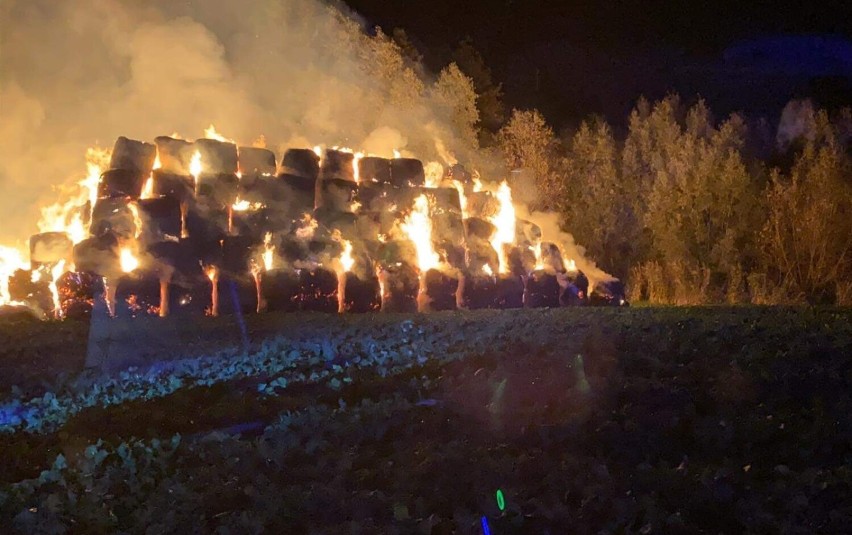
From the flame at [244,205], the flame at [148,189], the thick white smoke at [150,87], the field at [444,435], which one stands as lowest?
the field at [444,435]

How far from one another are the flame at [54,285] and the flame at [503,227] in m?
6.62

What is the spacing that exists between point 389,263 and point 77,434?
723cm

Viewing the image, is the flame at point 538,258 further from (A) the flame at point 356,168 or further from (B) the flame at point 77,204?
(B) the flame at point 77,204

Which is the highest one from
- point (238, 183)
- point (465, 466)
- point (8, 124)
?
point (8, 124)

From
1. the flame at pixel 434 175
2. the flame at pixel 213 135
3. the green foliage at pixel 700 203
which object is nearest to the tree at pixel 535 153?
the green foliage at pixel 700 203

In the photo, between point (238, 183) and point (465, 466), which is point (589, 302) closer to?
point (238, 183)

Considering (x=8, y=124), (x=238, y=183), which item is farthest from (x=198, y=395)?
(x=8, y=124)

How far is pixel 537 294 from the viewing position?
1212 cm

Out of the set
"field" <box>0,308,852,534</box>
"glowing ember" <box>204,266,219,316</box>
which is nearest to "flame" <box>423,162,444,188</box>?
"glowing ember" <box>204,266,219,316</box>

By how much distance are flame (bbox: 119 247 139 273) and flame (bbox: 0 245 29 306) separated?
1596mm

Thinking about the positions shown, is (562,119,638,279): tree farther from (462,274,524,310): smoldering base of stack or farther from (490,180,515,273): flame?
(462,274,524,310): smoldering base of stack

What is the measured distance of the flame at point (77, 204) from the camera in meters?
11.3

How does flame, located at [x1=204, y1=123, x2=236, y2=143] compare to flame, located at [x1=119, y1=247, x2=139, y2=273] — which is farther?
flame, located at [x1=204, y1=123, x2=236, y2=143]

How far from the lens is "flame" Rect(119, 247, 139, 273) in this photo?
1031 cm
